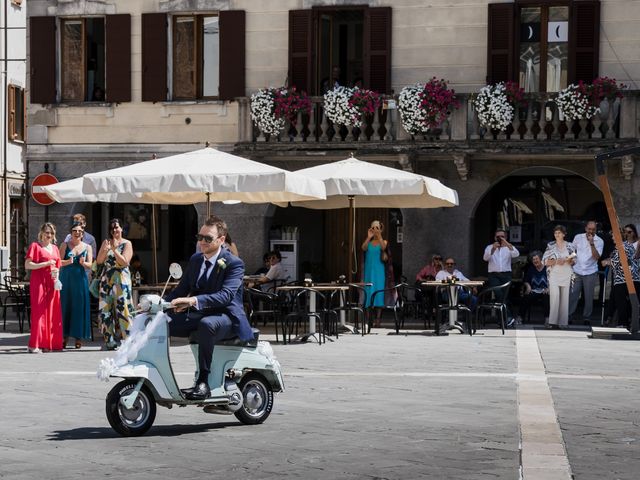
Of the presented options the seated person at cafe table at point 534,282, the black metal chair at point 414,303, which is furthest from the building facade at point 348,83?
the seated person at cafe table at point 534,282

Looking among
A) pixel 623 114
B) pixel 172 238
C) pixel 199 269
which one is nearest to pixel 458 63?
pixel 623 114

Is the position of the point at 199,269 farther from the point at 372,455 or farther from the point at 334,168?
the point at 334,168

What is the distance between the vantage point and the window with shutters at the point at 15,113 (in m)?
40.8

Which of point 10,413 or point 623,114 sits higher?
point 623,114

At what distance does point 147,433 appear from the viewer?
30.6ft

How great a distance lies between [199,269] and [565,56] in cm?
1591

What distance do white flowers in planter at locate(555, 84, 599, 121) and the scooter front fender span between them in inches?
608

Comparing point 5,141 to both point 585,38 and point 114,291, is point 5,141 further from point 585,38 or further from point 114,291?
point 114,291

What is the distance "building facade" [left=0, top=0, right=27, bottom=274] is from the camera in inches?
1585

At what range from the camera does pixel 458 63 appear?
81.2ft

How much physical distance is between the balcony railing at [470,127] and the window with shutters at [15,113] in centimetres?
1750

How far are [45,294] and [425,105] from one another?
9.25 metres

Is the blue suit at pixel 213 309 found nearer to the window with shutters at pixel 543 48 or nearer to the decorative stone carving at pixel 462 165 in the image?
the decorative stone carving at pixel 462 165

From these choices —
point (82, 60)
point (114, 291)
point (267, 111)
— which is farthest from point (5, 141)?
point (114, 291)
